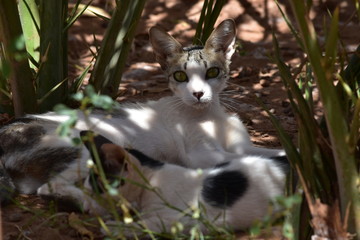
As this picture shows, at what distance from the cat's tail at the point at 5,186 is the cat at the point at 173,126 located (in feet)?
0.25

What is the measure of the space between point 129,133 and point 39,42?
3.01 feet

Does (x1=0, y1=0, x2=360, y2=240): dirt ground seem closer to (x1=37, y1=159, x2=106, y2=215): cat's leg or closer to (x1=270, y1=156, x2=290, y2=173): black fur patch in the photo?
(x1=37, y1=159, x2=106, y2=215): cat's leg

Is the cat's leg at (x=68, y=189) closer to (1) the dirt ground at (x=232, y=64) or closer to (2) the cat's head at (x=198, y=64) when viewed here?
(1) the dirt ground at (x=232, y=64)

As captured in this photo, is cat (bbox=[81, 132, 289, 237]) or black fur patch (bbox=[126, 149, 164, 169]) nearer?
cat (bbox=[81, 132, 289, 237])

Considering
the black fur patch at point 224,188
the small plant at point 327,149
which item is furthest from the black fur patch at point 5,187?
the small plant at point 327,149

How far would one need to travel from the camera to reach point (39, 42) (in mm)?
4262

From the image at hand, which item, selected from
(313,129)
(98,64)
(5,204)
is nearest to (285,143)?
(313,129)

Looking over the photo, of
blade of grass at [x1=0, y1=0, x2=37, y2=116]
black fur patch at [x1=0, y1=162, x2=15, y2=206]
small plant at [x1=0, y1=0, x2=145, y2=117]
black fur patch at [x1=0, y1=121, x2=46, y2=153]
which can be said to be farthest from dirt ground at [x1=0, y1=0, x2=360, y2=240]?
blade of grass at [x1=0, y1=0, x2=37, y2=116]

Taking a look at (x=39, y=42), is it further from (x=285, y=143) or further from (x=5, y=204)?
(x=285, y=143)

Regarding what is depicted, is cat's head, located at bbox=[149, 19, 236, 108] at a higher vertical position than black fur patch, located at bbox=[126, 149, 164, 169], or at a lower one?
higher

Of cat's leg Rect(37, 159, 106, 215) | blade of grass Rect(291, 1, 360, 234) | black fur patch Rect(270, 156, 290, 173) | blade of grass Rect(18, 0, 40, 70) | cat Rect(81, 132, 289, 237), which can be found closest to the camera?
blade of grass Rect(291, 1, 360, 234)

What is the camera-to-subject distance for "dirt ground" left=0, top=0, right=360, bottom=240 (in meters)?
2.99

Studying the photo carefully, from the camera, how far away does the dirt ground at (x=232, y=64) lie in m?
2.99

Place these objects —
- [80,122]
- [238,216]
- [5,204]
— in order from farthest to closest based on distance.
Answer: [80,122] → [5,204] → [238,216]
